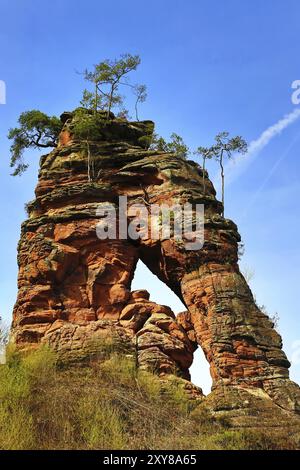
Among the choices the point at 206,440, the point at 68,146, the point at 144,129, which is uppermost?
the point at 144,129

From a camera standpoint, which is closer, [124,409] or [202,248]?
[124,409]

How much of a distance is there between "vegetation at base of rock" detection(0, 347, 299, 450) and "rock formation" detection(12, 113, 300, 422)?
1.24 metres

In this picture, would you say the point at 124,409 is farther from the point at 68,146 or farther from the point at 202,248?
the point at 68,146

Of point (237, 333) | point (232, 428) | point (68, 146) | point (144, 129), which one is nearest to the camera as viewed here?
point (232, 428)

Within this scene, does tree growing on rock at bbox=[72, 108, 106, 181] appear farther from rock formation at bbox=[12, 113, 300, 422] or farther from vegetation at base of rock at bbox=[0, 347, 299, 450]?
vegetation at base of rock at bbox=[0, 347, 299, 450]

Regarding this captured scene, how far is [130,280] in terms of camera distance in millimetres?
21906

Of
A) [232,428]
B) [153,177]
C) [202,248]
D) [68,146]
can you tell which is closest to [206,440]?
[232,428]

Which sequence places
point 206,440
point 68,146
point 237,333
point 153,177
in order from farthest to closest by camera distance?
point 68,146 → point 153,177 → point 237,333 → point 206,440

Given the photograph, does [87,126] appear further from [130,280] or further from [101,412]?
[101,412]

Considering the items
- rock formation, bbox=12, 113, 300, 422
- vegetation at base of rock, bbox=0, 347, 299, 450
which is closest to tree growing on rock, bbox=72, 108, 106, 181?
rock formation, bbox=12, 113, 300, 422

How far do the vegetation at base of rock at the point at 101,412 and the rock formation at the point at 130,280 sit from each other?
4.06ft

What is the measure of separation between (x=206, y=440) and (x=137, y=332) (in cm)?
685

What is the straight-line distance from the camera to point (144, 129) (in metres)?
27.0

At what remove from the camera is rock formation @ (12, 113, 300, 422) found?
18.3m
